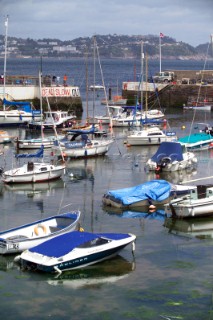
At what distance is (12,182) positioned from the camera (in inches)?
1554

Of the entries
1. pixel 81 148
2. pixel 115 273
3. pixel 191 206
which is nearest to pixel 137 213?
pixel 191 206

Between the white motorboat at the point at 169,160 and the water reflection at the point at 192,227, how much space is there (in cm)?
1120

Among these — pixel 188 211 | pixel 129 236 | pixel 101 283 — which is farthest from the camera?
pixel 188 211

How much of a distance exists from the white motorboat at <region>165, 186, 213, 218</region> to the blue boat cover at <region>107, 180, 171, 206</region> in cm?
204

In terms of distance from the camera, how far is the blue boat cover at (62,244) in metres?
25.2

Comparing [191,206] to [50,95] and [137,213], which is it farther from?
[50,95]

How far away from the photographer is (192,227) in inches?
1233

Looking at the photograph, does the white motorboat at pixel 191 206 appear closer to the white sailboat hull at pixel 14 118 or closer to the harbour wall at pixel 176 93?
the white sailboat hull at pixel 14 118

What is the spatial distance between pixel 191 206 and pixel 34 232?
7554 millimetres

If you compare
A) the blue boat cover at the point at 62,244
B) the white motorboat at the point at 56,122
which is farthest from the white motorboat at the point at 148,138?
the blue boat cover at the point at 62,244

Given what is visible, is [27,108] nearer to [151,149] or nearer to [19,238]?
[151,149]

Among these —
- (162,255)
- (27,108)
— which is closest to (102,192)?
(162,255)

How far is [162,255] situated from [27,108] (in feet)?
147

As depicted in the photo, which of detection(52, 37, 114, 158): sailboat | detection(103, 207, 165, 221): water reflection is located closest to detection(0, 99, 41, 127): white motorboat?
detection(52, 37, 114, 158): sailboat
